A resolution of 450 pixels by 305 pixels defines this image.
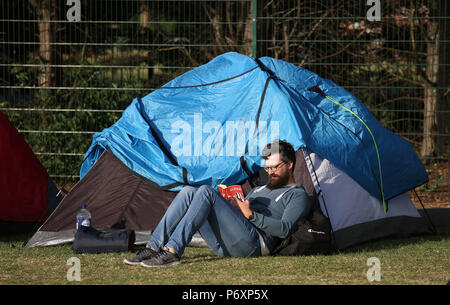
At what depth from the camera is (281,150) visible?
4891mm

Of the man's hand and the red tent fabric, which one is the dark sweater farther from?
the red tent fabric

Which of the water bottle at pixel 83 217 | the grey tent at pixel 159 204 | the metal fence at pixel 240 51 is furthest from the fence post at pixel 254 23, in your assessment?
the water bottle at pixel 83 217

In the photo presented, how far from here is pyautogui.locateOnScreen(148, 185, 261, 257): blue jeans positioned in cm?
458

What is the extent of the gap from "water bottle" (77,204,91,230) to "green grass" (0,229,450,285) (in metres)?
0.24

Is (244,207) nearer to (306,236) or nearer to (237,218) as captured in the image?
(237,218)

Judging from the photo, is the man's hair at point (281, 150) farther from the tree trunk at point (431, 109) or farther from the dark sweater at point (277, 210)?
the tree trunk at point (431, 109)

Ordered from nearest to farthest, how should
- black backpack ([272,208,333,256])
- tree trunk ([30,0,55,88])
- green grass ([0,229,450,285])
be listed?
1. green grass ([0,229,450,285])
2. black backpack ([272,208,333,256])
3. tree trunk ([30,0,55,88])

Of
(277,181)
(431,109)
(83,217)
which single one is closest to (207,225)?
(277,181)

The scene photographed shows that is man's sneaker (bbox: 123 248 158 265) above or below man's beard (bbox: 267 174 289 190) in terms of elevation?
below

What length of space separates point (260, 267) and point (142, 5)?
16.5 feet

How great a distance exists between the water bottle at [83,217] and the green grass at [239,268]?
0.24 m

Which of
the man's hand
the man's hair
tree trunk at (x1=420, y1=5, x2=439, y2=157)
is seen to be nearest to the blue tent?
the man's hair

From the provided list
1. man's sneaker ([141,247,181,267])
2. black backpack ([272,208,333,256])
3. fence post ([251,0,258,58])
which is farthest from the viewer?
fence post ([251,0,258,58])

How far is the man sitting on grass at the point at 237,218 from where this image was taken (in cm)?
459
